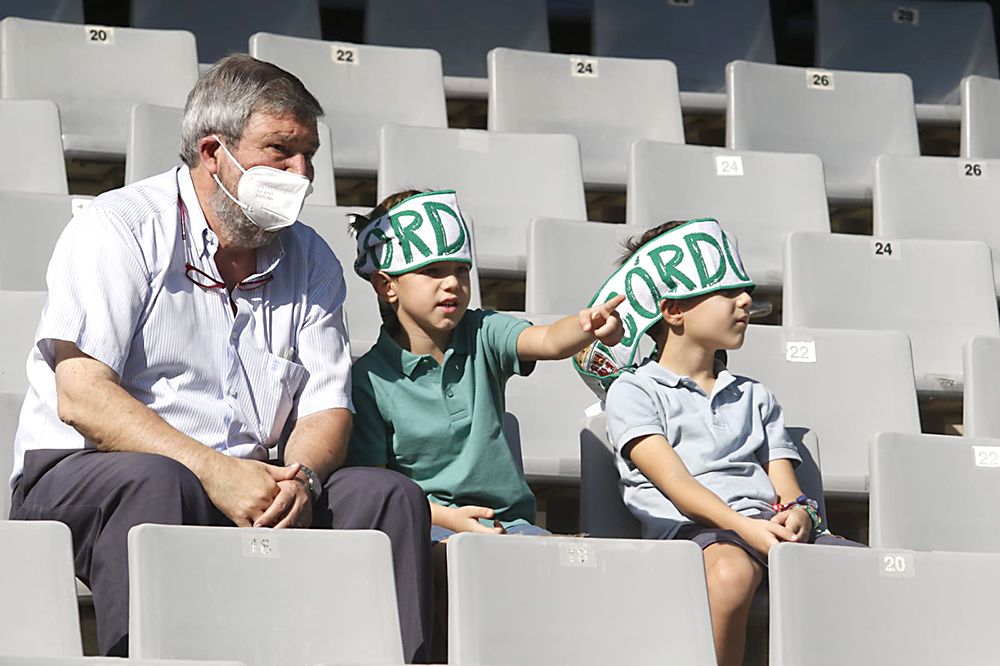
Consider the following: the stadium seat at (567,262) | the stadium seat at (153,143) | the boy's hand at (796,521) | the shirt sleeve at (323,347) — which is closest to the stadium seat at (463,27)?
the stadium seat at (153,143)

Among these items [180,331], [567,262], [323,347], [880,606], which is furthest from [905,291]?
[180,331]

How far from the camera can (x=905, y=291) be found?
12.1 ft

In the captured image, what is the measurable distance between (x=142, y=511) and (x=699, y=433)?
1020mm

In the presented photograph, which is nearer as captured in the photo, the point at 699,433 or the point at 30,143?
the point at 699,433

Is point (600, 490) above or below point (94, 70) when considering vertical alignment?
below

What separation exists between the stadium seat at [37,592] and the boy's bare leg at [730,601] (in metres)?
0.96

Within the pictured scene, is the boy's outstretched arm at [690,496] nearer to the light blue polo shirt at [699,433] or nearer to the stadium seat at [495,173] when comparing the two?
the light blue polo shirt at [699,433]

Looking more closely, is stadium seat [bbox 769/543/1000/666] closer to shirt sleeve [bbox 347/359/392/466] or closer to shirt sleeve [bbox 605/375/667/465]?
shirt sleeve [bbox 605/375/667/465]

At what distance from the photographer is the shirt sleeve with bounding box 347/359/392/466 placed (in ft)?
9.06

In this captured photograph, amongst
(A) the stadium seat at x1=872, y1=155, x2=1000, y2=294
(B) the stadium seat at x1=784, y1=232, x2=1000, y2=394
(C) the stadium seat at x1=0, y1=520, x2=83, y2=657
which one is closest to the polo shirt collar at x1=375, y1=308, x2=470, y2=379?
(C) the stadium seat at x1=0, y1=520, x2=83, y2=657

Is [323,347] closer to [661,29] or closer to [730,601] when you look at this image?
[730,601]

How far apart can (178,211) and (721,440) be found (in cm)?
97

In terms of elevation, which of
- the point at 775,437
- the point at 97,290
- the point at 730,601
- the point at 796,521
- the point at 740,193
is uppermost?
the point at 740,193

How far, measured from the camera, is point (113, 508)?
7.47 feet
